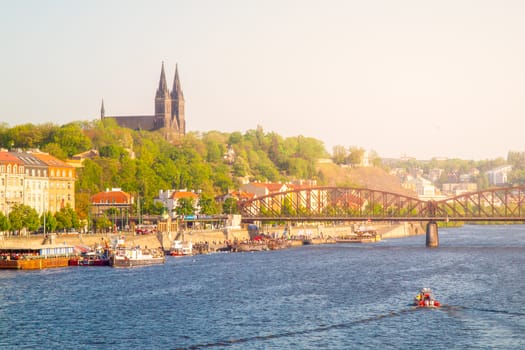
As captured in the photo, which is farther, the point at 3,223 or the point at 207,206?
the point at 207,206

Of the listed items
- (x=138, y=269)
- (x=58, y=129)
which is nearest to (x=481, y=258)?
(x=138, y=269)

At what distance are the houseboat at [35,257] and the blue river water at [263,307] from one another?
2.63m

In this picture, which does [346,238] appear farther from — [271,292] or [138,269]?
[271,292]

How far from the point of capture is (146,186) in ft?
518

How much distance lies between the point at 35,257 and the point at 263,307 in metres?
32.7

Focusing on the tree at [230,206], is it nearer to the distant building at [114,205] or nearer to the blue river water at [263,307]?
the distant building at [114,205]

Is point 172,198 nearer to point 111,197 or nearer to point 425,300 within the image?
point 111,197

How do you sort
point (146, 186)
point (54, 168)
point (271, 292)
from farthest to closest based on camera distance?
point (146, 186), point (54, 168), point (271, 292)

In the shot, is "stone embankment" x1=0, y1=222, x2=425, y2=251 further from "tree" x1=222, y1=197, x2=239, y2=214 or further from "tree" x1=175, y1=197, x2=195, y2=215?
"tree" x1=175, y1=197, x2=195, y2=215

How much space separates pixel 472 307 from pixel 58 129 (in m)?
109

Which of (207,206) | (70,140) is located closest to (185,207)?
(207,206)

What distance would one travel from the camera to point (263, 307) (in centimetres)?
7038

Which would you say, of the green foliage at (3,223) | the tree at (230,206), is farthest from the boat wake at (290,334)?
the tree at (230,206)

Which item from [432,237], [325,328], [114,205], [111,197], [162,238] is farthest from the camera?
[111,197]
